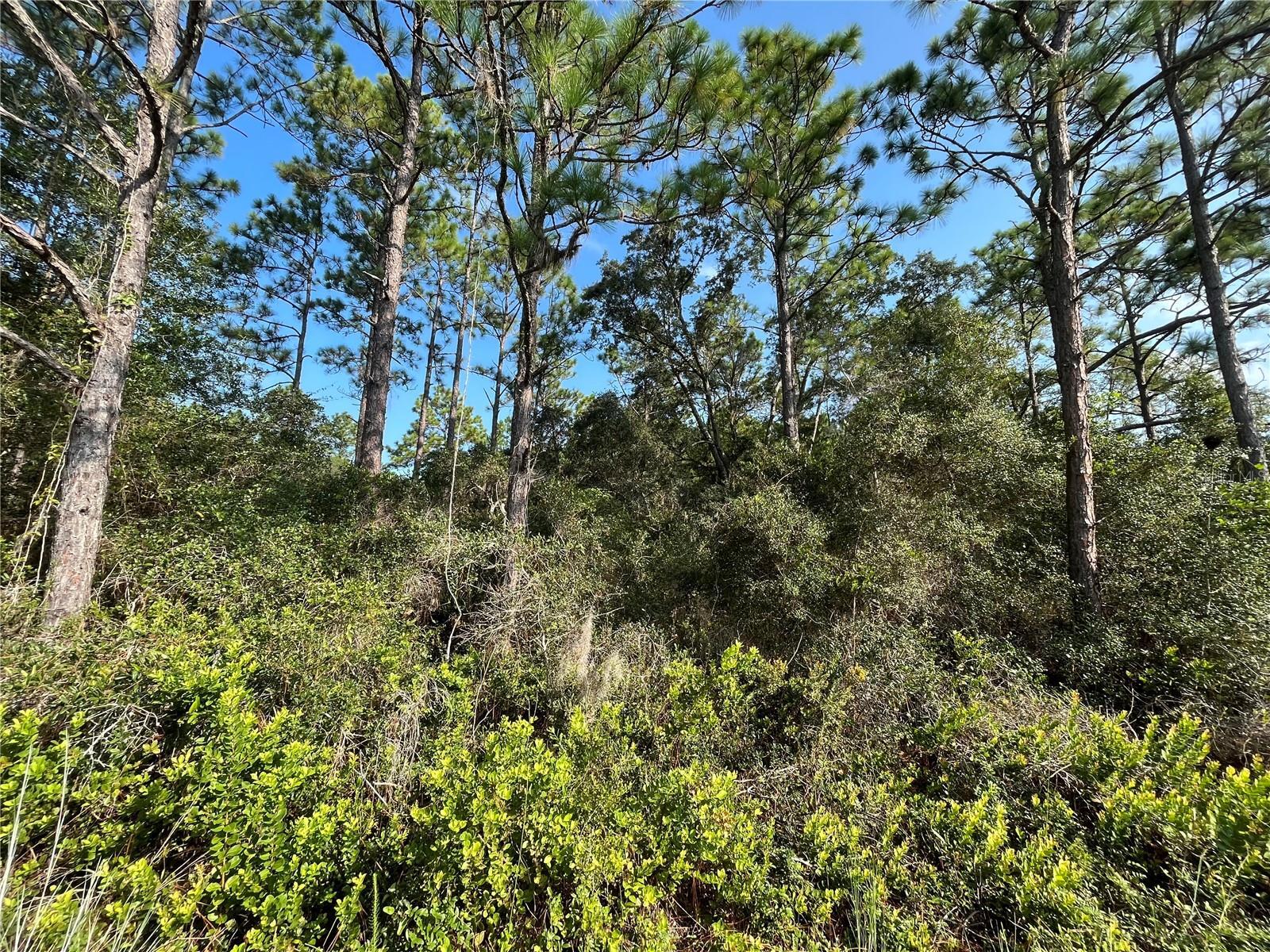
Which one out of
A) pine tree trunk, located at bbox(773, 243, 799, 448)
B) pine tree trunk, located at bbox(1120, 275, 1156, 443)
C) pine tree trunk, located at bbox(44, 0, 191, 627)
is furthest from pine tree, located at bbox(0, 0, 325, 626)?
pine tree trunk, located at bbox(1120, 275, 1156, 443)

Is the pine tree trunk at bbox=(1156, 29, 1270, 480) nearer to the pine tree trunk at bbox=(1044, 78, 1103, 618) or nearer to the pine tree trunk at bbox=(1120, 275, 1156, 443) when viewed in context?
the pine tree trunk at bbox=(1044, 78, 1103, 618)

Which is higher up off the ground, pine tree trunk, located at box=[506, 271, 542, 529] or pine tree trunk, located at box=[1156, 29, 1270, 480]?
pine tree trunk, located at box=[1156, 29, 1270, 480]

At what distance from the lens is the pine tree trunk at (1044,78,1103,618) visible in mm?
4066

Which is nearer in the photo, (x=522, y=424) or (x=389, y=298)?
(x=522, y=424)

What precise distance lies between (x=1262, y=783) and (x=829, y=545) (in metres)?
2.89

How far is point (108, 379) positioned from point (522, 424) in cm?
306

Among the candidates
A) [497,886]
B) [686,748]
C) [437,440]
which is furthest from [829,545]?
[437,440]

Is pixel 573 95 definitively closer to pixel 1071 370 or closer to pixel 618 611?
pixel 618 611

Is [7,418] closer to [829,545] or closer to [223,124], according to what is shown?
[223,124]

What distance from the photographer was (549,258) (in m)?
4.31

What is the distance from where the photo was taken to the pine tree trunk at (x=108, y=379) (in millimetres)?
2910

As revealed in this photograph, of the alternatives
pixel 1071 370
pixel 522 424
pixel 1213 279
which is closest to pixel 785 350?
pixel 1071 370

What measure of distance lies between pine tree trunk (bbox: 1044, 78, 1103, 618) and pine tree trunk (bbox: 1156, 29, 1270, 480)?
2264 millimetres

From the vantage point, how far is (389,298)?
668 centimetres
